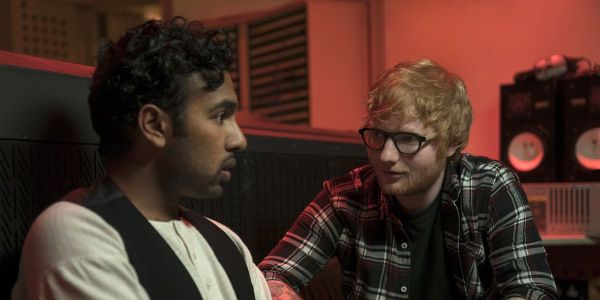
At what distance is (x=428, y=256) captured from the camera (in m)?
1.47

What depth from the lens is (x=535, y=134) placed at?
2.53 metres

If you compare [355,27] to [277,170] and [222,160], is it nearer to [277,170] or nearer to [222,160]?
[277,170]

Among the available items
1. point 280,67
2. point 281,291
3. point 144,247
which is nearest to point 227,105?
point 144,247

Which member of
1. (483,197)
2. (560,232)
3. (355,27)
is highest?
(355,27)

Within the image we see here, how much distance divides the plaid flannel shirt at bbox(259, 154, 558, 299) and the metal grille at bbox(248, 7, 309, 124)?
187 centimetres

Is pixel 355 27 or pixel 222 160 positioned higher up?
pixel 355 27

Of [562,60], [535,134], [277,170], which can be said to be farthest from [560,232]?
[277,170]

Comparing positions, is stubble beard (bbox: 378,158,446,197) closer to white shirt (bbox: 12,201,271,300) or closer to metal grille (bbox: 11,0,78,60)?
white shirt (bbox: 12,201,271,300)

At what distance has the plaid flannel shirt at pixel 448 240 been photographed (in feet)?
4.35

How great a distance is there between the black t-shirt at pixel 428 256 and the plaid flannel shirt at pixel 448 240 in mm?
18

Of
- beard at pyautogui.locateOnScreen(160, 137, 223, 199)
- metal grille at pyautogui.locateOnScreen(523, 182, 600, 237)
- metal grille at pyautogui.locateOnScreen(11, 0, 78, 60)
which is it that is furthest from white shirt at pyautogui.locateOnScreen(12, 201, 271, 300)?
metal grille at pyautogui.locateOnScreen(11, 0, 78, 60)

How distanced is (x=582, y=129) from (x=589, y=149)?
8 cm

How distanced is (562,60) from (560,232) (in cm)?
69

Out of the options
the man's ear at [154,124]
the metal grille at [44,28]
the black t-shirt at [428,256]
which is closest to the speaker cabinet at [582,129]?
the black t-shirt at [428,256]
